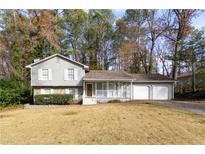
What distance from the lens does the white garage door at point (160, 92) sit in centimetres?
1824

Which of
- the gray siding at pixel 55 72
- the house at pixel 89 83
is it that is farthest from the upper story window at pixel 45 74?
the gray siding at pixel 55 72

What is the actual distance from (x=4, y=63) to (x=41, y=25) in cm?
398

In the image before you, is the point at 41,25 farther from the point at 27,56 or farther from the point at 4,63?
the point at 4,63

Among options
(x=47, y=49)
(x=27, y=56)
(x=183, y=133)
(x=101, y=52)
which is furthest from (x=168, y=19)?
(x=183, y=133)

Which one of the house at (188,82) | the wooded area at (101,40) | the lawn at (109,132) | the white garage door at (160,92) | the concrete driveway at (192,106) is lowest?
the lawn at (109,132)

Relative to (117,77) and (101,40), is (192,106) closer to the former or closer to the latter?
(117,77)

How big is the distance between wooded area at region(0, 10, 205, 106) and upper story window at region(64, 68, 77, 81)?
2660 mm

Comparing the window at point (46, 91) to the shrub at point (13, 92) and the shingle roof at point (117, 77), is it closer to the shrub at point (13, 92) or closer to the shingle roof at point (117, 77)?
the shrub at point (13, 92)

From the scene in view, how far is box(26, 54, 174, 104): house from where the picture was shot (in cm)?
1684

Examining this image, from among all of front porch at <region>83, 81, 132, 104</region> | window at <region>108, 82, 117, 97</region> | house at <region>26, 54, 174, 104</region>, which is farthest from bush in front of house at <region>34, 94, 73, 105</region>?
window at <region>108, 82, 117, 97</region>

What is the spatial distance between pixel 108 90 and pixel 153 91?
3.50 m

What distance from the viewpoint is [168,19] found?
65.0 ft

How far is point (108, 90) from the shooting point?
17.6 meters

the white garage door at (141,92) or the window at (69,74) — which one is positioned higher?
the window at (69,74)
